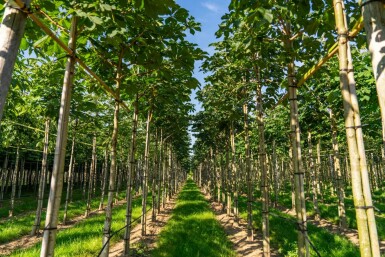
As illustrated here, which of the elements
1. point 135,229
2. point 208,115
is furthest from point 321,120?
point 135,229

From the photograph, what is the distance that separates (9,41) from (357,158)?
3.09 metres

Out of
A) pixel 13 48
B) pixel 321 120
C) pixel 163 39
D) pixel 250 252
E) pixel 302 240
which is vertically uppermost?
pixel 321 120

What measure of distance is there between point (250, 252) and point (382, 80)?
850cm

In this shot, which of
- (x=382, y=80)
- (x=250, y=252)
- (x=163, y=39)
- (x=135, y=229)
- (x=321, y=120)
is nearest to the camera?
(x=382, y=80)

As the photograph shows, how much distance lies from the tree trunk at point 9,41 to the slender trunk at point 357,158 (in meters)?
2.92

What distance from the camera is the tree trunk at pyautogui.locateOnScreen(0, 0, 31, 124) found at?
1.82 metres

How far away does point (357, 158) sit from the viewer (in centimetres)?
261

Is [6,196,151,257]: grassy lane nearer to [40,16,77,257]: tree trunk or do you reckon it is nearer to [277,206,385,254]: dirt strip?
[40,16,77,257]: tree trunk

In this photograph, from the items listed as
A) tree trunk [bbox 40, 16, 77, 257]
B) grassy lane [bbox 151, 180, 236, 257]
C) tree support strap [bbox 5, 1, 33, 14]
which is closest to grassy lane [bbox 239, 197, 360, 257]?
grassy lane [bbox 151, 180, 236, 257]

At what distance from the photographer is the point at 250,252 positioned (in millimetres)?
8984

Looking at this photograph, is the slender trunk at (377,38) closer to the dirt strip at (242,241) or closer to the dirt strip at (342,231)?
the dirt strip at (242,241)

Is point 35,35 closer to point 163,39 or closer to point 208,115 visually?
point 163,39

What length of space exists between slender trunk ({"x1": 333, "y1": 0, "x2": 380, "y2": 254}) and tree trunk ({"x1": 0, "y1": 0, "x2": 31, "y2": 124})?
292 cm

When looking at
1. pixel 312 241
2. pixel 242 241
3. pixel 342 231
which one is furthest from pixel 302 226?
pixel 342 231
